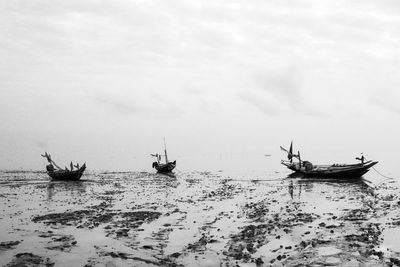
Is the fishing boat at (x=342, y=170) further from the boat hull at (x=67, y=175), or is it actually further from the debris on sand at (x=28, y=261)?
the debris on sand at (x=28, y=261)

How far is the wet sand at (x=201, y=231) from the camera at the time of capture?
50.0 ft

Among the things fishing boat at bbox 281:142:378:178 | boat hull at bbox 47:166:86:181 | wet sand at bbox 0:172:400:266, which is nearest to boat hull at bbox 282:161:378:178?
fishing boat at bbox 281:142:378:178

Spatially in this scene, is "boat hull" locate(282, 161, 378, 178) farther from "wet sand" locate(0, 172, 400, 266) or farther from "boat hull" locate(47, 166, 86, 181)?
"boat hull" locate(47, 166, 86, 181)

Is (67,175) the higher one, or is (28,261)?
(67,175)

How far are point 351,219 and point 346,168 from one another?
102 ft

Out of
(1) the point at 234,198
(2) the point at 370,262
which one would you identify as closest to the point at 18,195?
(1) the point at 234,198

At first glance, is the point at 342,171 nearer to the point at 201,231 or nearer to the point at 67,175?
the point at 201,231

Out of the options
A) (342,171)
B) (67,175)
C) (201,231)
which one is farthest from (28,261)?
(342,171)

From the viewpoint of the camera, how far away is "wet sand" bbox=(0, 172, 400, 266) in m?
15.2

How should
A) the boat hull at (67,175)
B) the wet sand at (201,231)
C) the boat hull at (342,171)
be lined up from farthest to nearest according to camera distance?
the boat hull at (67,175)
the boat hull at (342,171)
the wet sand at (201,231)

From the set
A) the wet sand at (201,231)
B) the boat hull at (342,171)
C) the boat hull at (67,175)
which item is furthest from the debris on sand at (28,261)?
the boat hull at (342,171)

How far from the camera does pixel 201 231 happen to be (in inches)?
804

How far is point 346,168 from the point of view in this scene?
51.0 meters

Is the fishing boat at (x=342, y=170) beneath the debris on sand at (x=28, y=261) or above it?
above
